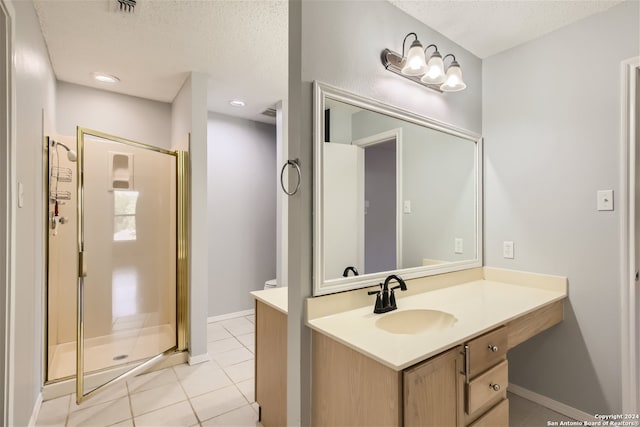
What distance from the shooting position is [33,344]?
6.34 feet

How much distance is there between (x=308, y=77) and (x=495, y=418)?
170 centimetres

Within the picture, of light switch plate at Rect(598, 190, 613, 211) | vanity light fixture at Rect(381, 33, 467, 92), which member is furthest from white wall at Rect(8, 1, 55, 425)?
light switch plate at Rect(598, 190, 613, 211)

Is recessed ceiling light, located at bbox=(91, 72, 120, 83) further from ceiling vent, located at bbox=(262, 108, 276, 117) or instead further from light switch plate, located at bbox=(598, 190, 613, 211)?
light switch plate, located at bbox=(598, 190, 613, 211)

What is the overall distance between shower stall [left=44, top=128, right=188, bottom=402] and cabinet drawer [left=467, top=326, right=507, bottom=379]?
2352 millimetres

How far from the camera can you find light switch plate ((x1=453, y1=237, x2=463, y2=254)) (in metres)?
2.24

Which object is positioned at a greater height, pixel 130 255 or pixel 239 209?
pixel 239 209

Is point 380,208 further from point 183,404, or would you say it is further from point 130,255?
point 130,255

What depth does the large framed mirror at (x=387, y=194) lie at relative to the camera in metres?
1.50

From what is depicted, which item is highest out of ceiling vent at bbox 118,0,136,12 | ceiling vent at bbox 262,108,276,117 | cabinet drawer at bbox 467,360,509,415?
ceiling vent at bbox 262,108,276,117

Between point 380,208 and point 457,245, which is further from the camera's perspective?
point 457,245

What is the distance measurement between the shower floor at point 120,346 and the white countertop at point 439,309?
206 cm

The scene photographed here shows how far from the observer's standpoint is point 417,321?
5.14ft

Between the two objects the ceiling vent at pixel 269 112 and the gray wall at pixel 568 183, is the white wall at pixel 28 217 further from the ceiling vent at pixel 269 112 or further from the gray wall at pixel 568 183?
the gray wall at pixel 568 183

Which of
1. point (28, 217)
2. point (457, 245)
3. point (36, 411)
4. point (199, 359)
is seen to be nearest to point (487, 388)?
point (457, 245)
